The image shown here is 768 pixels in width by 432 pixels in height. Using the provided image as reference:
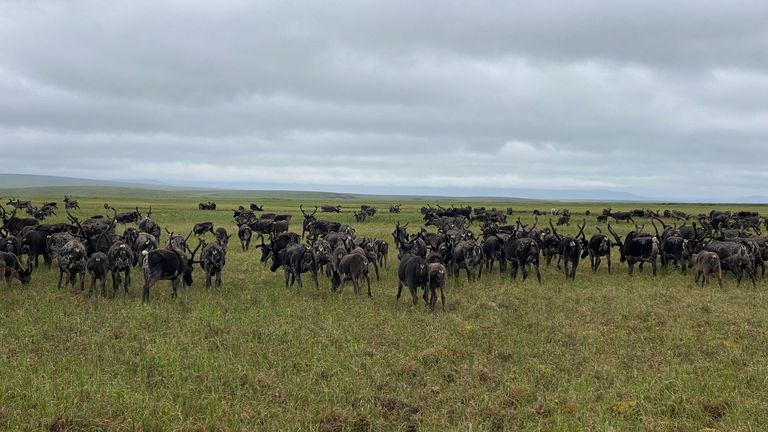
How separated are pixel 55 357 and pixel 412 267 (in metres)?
8.84

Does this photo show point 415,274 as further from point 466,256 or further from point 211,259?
point 211,259

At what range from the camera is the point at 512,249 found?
1939 centimetres

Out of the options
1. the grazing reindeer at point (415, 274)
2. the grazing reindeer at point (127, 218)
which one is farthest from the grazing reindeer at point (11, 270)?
the grazing reindeer at point (127, 218)

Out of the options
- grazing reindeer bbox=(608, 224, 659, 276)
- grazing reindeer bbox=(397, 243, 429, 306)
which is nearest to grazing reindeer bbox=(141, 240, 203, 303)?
grazing reindeer bbox=(397, 243, 429, 306)

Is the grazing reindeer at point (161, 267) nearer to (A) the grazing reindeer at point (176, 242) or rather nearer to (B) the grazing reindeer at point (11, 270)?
(A) the grazing reindeer at point (176, 242)

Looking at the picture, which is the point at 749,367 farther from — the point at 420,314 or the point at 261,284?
the point at 261,284

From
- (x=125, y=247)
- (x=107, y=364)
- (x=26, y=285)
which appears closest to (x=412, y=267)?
(x=107, y=364)

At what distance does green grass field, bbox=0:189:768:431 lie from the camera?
734cm

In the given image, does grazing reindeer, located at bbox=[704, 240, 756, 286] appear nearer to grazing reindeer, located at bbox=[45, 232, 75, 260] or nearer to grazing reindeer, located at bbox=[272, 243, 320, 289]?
grazing reindeer, located at bbox=[272, 243, 320, 289]

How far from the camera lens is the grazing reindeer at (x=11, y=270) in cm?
1577

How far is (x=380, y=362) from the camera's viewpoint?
31.3 feet

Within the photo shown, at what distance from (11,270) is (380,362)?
1388cm

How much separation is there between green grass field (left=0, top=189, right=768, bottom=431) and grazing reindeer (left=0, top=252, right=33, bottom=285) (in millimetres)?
820

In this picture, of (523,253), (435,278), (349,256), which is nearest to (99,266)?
(349,256)
